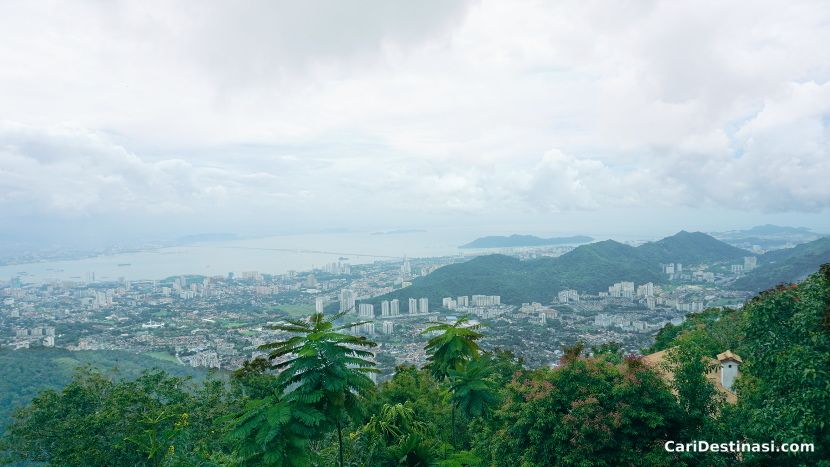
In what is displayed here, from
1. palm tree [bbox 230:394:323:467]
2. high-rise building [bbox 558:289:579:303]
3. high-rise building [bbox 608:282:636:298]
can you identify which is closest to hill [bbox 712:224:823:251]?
high-rise building [bbox 608:282:636:298]

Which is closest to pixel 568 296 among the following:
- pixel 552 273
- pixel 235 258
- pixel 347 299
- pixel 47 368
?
pixel 552 273

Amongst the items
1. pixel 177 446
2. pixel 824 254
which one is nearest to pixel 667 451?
pixel 177 446

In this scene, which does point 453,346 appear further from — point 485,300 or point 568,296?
point 568,296

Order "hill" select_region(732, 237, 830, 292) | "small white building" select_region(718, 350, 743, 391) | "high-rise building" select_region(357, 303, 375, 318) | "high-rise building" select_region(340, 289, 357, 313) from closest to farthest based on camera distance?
"small white building" select_region(718, 350, 743, 391), "high-rise building" select_region(357, 303, 375, 318), "high-rise building" select_region(340, 289, 357, 313), "hill" select_region(732, 237, 830, 292)

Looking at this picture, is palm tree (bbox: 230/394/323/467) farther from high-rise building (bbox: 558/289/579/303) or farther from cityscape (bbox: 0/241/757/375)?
high-rise building (bbox: 558/289/579/303)

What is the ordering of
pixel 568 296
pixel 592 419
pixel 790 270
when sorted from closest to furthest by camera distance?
1. pixel 592 419
2. pixel 790 270
3. pixel 568 296

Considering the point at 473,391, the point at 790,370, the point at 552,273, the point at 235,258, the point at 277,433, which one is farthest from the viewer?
the point at 235,258

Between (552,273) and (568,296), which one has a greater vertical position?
(552,273)
